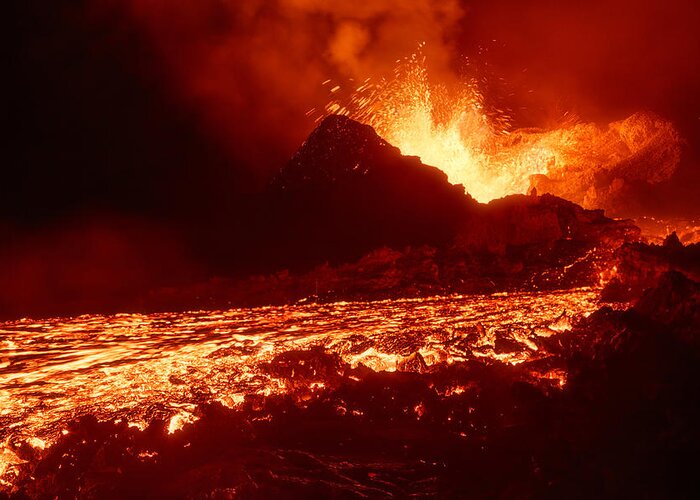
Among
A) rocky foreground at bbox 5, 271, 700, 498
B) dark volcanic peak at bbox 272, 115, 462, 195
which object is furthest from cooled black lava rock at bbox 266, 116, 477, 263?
rocky foreground at bbox 5, 271, 700, 498

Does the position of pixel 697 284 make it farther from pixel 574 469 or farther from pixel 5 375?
pixel 5 375

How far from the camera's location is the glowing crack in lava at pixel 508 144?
9.88 meters

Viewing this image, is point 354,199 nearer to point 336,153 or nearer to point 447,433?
point 336,153

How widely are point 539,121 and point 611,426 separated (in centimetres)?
758

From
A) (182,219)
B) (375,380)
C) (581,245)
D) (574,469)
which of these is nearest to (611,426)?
(574,469)

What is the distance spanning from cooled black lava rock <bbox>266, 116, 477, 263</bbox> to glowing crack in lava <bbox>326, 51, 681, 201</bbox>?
214 centimetres

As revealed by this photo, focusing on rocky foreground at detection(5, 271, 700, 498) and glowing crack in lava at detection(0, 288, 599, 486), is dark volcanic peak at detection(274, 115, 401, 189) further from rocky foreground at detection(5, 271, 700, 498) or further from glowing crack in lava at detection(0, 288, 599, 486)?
rocky foreground at detection(5, 271, 700, 498)

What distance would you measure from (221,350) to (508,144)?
829cm

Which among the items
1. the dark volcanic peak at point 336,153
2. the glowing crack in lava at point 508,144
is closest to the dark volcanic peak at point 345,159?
the dark volcanic peak at point 336,153

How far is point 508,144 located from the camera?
1070 centimetres

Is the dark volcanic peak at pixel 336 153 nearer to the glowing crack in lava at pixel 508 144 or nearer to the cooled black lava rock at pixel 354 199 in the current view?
the cooled black lava rock at pixel 354 199

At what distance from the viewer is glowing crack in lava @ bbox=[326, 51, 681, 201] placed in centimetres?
988

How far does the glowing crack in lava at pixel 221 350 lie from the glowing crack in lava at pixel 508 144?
5.32 metres

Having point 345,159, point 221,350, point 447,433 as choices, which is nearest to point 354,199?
point 345,159
